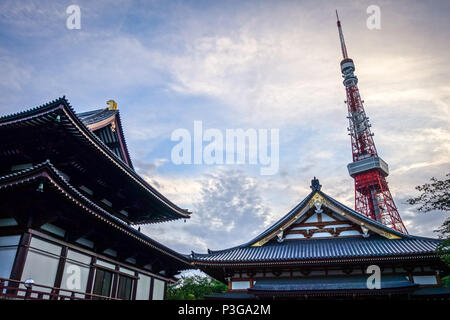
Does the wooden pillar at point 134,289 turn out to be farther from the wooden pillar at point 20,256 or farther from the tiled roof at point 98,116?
the tiled roof at point 98,116

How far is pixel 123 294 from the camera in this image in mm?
16688

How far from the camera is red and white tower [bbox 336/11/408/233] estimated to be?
5612 centimetres

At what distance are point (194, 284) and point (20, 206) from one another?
46256mm

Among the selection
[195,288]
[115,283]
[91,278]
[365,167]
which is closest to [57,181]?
[91,278]

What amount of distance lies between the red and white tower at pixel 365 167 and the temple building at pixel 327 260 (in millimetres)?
38656

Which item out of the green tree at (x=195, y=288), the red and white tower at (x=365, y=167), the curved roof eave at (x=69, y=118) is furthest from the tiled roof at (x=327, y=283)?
the red and white tower at (x=365, y=167)

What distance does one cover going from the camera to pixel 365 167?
203 feet

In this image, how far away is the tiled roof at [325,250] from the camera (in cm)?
1708

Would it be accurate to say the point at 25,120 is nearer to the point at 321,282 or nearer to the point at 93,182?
the point at 93,182

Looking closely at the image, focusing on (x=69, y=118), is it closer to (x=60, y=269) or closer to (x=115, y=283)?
(x=60, y=269)

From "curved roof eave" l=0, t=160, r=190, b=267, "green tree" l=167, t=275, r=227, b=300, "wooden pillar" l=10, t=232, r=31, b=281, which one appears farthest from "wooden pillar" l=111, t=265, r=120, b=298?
"green tree" l=167, t=275, r=227, b=300

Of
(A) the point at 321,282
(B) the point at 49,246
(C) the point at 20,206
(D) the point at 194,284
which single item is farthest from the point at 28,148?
(D) the point at 194,284

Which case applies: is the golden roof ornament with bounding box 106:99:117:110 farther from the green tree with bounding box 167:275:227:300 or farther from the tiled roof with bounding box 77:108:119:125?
the green tree with bounding box 167:275:227:300

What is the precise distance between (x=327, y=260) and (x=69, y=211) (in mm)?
12632
